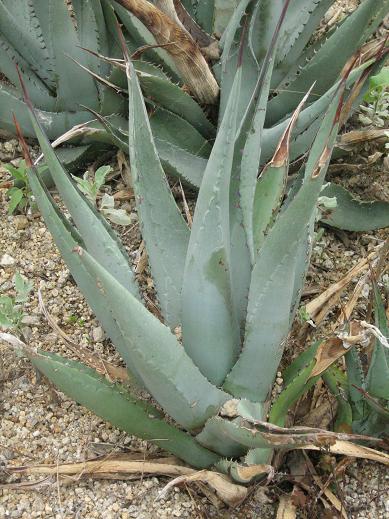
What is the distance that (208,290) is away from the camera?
1455 mm

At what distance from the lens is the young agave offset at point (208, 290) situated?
4.47 feet

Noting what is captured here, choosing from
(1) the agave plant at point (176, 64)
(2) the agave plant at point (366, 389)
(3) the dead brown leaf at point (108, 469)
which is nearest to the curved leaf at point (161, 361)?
(3) the dead brown leaf at point (108, 469)

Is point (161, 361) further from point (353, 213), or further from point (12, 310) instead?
point (353, 213)

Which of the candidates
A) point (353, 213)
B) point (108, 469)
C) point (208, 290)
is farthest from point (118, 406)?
point (353, 213)

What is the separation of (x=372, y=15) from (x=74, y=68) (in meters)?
0.87

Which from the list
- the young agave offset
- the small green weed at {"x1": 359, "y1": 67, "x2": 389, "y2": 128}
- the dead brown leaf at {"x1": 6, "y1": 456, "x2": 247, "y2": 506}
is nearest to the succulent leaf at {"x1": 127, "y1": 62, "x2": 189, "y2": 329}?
the young agave offset

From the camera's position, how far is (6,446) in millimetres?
1735

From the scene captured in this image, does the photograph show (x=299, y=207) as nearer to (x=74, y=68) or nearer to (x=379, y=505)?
(x=379, y=505)

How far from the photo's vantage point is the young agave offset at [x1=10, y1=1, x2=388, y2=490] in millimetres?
1363

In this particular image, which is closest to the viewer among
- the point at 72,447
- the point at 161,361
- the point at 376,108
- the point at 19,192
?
the point at 161,361

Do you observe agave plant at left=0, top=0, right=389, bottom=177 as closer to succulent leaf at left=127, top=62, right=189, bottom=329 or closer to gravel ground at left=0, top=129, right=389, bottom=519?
gravel ground at left=0, top=129, right=389, bottom=519

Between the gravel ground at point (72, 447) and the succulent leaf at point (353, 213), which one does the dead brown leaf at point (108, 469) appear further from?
the succulent leaf at point (353, 213)

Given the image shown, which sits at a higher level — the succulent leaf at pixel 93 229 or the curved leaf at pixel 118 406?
the succulent leaf at pixel 93 229

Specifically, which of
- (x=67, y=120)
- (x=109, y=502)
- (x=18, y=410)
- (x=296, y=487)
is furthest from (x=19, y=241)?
(x=296, y=487)
